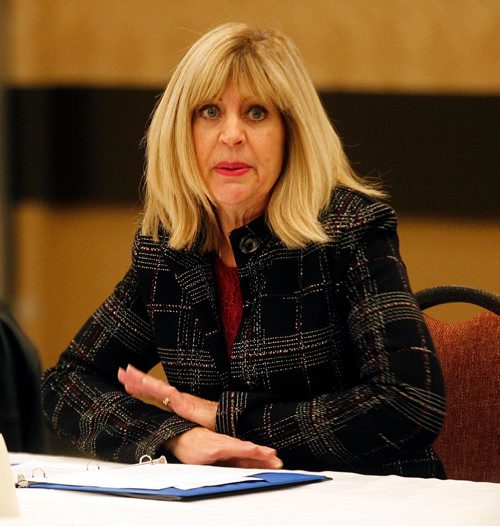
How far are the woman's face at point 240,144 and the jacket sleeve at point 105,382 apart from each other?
0.99 ft

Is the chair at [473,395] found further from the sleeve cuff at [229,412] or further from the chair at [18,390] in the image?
the chair at [18,390]

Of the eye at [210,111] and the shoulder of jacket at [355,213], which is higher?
the eye at [210,111]

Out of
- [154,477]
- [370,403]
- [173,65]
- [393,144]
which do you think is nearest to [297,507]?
[154,477]

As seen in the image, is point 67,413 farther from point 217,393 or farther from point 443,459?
point 443,459

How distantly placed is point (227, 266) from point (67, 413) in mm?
444

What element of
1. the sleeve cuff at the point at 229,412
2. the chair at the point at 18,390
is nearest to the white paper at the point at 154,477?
the sleeve cuff at the point at 229,412

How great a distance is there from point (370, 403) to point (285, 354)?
8.6 inches

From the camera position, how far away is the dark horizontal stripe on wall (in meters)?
4.20

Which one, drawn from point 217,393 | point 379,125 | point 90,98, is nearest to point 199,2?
point 90,98

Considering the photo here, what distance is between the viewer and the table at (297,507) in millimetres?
1322

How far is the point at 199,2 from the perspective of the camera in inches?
188

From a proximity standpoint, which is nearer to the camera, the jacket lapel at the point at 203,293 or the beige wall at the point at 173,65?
the jacket lapel at the point at 203,293

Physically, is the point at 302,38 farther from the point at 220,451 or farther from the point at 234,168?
the point at 220,451

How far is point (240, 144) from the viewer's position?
2156 millimetres
